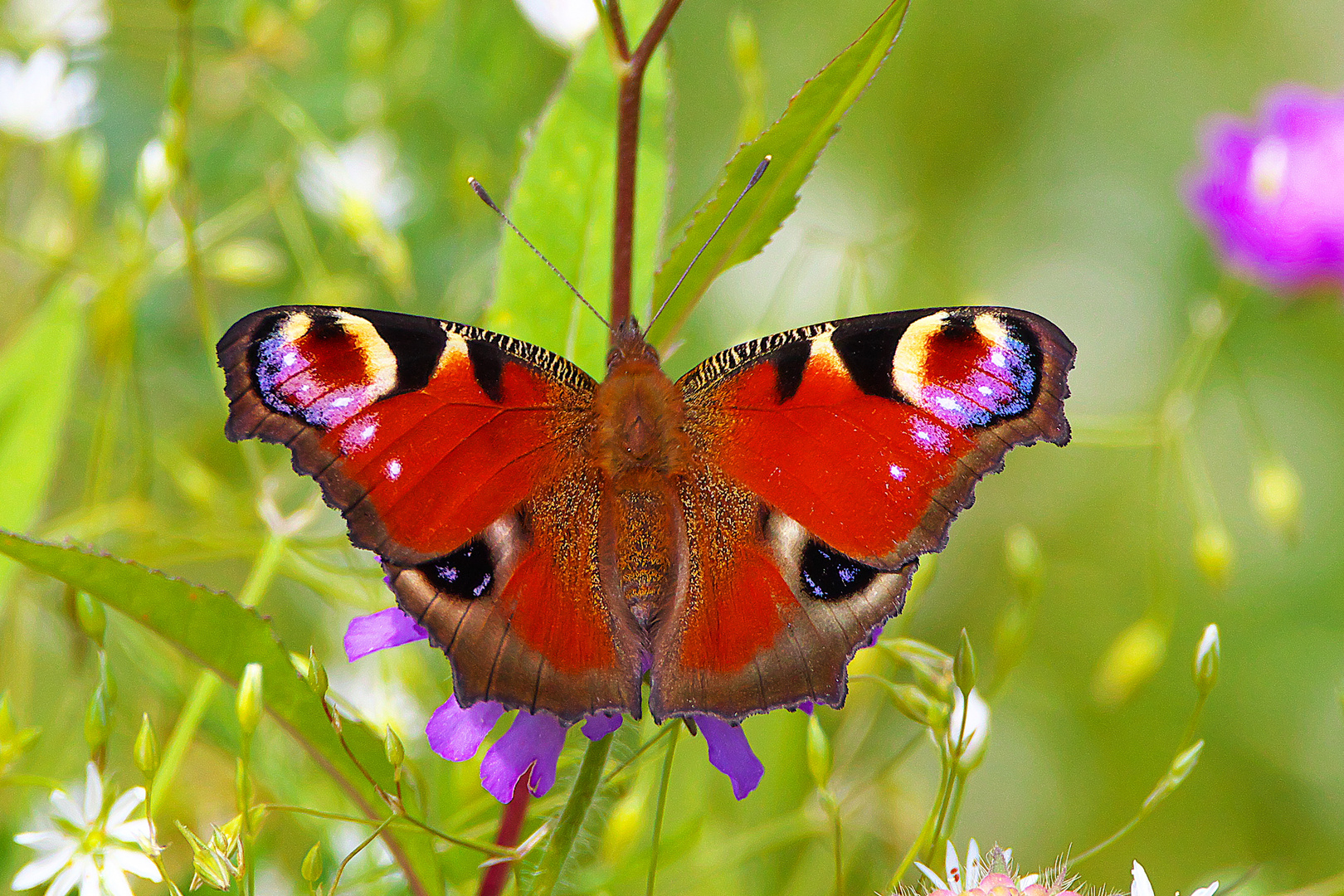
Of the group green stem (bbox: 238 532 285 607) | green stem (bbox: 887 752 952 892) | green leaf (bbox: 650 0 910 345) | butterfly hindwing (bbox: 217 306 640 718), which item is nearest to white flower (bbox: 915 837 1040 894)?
green stem (bbox: 887 752 952 892)

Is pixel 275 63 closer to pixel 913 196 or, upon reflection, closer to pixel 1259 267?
pixel 913 196

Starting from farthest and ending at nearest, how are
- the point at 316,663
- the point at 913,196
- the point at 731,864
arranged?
the point at 913,196
the point at 731,864
the point at 316,663

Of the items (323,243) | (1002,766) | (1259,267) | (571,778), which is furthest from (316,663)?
(1259,267)

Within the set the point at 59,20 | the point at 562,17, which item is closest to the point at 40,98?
the point at 59,20

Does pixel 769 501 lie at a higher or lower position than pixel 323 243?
higher

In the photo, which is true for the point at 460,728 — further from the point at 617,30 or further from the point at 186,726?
the point at 617,30

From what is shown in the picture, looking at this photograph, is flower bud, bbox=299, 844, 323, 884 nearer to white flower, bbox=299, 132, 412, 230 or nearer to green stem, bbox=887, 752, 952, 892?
green stem, bbox=887, 752, 952, 892

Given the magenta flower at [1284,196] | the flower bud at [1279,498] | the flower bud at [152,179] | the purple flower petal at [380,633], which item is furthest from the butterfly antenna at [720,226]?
the magenta flower at [1284,196]
